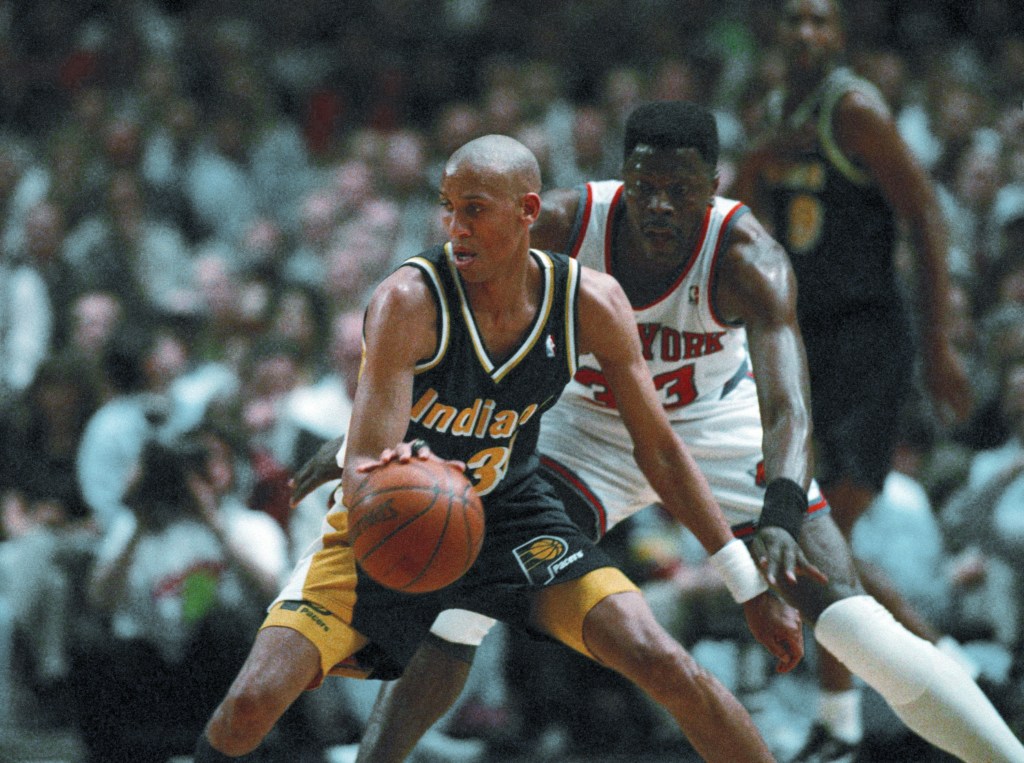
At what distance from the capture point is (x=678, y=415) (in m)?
4.55

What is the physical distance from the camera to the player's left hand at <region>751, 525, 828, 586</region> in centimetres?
365

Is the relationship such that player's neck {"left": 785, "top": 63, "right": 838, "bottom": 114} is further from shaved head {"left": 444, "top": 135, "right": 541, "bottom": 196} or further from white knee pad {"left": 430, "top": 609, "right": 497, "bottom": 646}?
white knee pad {"left": 430, "top": 609, "right": 497, "bottom": 646}

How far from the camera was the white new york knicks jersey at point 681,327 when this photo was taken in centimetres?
430

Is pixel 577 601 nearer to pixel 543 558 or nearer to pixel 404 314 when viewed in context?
pixel 543 558

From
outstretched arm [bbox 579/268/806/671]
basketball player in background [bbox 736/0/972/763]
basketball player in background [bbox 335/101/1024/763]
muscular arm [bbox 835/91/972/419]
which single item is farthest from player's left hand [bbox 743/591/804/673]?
muscular arm [bbox 835/91/972/419]

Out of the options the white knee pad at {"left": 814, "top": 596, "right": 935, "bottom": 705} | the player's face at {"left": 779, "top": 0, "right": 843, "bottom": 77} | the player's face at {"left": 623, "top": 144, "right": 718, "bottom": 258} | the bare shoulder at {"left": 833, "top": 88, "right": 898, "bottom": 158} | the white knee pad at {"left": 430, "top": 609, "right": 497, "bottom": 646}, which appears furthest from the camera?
the player's face at {"left": 779, "top": 0, "right": 843, "bottom": 77}

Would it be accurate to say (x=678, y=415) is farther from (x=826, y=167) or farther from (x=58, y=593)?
(x=58, y=593)

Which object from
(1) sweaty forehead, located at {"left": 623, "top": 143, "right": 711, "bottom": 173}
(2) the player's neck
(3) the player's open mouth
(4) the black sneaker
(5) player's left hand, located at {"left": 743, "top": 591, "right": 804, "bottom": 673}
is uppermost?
(2) the player's neck

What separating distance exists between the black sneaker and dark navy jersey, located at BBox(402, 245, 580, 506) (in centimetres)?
192

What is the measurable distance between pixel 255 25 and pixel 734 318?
7.98 metres

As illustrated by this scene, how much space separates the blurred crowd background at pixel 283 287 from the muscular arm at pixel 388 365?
2513 mm

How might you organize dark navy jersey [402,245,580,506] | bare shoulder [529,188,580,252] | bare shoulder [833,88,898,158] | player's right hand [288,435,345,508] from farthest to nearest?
bare shoulder [833,88,898,158], bare shoulder [529,188,580,252], player's right hand [288,435,345,508], dark navy jersey [402,245,580,506]

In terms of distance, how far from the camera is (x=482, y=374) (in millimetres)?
3738

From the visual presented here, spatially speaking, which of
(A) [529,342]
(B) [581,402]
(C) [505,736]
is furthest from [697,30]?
(A) [529,342]
